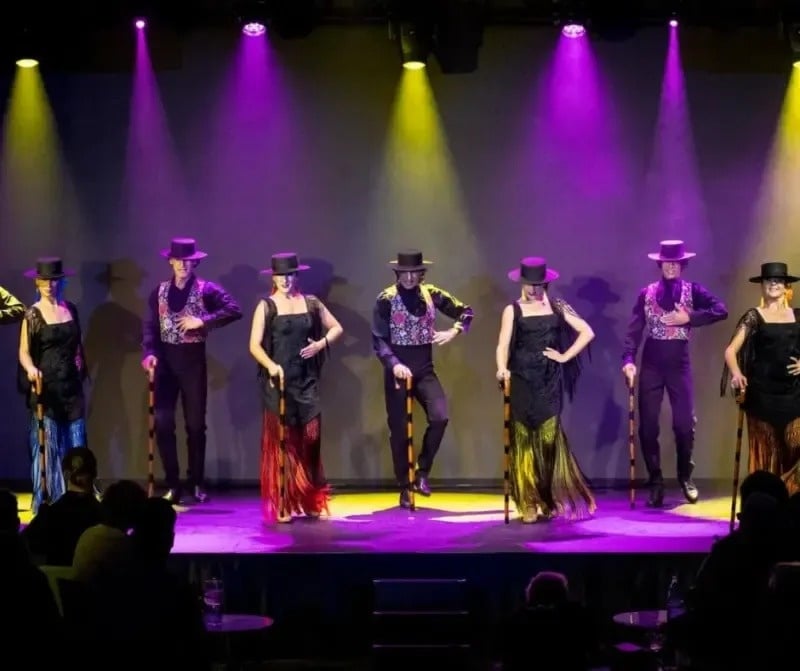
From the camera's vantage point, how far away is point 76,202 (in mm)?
9898

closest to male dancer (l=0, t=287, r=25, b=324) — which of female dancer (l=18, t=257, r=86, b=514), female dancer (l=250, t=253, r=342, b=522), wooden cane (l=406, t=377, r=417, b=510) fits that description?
female dancer (l=18, t=257, r=86, b=514)

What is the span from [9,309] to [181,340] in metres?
1.08

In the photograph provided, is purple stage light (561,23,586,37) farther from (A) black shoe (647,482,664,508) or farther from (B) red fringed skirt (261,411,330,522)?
(B) red fringed skirt (261,411,330,522)

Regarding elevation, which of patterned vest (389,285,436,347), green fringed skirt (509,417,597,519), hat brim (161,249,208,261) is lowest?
green fringed skirt (509,417,597,519)

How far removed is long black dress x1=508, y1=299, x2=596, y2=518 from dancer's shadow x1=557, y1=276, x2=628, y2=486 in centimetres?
139

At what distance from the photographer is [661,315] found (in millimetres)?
8898

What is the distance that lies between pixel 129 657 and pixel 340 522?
394cm

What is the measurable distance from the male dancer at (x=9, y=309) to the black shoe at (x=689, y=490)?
4.20m

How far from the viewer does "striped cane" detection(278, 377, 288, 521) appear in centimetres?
841

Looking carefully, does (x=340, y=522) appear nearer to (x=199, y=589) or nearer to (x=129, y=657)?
(x=199, y=589)

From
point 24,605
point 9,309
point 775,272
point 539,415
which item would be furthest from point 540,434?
point 24,605

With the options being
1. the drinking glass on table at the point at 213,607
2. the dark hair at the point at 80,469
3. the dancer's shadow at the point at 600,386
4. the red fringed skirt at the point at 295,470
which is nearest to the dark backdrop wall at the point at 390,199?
the dancer's shadow at the point at 600,386

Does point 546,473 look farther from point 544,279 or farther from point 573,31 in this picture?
point 573,31

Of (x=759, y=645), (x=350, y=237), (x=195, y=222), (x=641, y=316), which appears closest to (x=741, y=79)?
(x=641, y=316)
